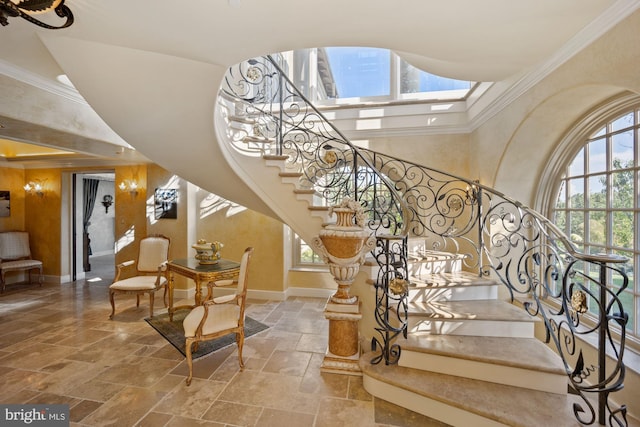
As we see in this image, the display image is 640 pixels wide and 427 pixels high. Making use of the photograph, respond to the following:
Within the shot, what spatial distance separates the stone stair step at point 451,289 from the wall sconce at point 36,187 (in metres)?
7.68

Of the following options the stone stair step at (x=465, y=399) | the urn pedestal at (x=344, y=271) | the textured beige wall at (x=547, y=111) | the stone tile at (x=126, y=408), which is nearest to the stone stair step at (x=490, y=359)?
the stone stair step at (x=465, y=399)

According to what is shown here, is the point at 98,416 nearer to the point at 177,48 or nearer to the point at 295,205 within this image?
the point at 295,205

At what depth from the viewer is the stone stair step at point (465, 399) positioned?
1.68 metres

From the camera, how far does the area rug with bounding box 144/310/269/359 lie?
10.2ft

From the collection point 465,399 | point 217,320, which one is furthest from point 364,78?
point 465,399

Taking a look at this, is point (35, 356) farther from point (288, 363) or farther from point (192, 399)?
point (288, 363)

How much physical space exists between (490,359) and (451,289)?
0.74 metres

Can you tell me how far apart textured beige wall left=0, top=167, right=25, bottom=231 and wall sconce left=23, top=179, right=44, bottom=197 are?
0.21 m

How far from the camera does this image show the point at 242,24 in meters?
1.66

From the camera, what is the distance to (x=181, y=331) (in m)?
3.50

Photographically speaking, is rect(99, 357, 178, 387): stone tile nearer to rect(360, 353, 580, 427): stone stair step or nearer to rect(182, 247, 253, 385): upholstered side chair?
rect(182, 247, 253, 385): upholstered side chair

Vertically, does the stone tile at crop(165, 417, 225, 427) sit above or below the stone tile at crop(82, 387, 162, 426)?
below

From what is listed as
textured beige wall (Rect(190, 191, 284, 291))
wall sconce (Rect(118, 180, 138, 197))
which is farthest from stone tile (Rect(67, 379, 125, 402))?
wall sconce (Rect(118, 180, 138, 197))

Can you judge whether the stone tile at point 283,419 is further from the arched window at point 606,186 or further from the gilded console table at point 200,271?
the arched window at point 606,186
